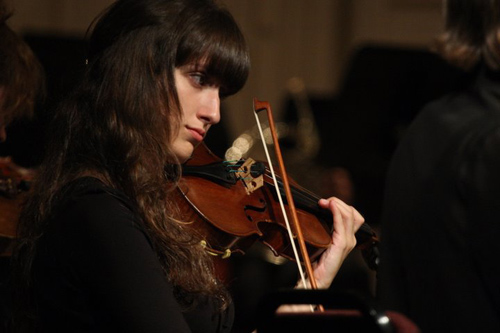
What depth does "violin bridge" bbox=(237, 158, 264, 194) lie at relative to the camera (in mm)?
1706

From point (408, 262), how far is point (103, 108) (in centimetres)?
68

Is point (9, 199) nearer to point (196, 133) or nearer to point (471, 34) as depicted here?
point (196, 133)

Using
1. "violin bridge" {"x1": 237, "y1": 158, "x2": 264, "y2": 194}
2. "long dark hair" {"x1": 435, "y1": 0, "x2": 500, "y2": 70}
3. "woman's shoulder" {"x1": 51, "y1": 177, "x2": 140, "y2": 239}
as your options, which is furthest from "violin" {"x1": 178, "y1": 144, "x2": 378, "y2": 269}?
"long dark hair" {"x1": 435, "y1": 0, "x2": 500, "y2": 70}

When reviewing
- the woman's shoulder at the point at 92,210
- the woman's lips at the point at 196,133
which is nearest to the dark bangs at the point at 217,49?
the woman's lips at the point at 196,133

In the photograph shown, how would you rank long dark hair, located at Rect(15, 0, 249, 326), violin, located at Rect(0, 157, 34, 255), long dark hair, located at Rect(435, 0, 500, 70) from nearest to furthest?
1. long dark hair, located at Rect(435, 0, 500, 70)
2. long dark hair, located at Rect(15, 0, 249, 326)
3. violin, located at Rect(0, 157, 34, 255)

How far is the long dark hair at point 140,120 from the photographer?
1.43m

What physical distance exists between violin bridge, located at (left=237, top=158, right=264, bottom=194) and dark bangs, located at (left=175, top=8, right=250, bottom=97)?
20 centimetres

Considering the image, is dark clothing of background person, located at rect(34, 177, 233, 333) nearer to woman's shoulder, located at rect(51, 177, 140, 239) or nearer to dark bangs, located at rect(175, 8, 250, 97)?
woman's shoulder, located at rect(51, 177, 140, 239)

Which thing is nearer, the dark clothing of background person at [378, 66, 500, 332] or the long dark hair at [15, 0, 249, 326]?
the dark clothing of background person at [378, 66, 500, 332]

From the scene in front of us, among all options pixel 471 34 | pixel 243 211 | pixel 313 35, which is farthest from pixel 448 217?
pixel 313 35

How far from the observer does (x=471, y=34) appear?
135cm

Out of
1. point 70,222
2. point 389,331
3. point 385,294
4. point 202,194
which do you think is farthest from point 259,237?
point 389,331

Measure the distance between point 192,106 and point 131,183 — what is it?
0.74 feet

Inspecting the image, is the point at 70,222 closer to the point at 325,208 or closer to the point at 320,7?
the point at 325,208
